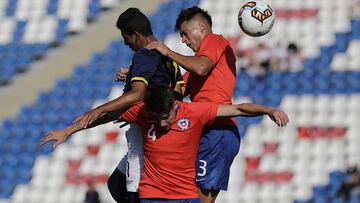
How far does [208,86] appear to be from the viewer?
552 centimetres

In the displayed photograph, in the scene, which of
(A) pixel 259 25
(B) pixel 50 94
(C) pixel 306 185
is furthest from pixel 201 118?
(B) pixel 50 94

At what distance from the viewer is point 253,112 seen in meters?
4.96

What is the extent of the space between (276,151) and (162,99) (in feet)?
17.6

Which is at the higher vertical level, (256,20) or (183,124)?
(256,20)

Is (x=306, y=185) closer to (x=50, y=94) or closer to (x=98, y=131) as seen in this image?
(x=98, y=131)

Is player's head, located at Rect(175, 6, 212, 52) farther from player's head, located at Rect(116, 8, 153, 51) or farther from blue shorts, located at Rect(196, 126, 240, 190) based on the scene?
blue shorts, located at Rect(196, 126, 240, 190)

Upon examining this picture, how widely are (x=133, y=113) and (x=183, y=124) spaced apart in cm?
32

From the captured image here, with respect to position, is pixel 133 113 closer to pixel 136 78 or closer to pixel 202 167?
pixel 136 78

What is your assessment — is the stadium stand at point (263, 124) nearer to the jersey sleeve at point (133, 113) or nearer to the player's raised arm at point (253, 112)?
the player's raised arm at point (253, 112)

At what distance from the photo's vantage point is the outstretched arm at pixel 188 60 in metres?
5.12

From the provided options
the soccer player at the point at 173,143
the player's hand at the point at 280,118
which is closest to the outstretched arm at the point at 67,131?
the soccer player at the point at 173,143

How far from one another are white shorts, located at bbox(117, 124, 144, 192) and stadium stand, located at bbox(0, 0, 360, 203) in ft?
14.5

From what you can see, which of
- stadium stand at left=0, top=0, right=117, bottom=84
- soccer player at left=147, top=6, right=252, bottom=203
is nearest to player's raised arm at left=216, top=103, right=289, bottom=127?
soccer player at left=147, top=6, right=252, bottom=203

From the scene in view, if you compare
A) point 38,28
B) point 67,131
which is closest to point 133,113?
point 67,131
